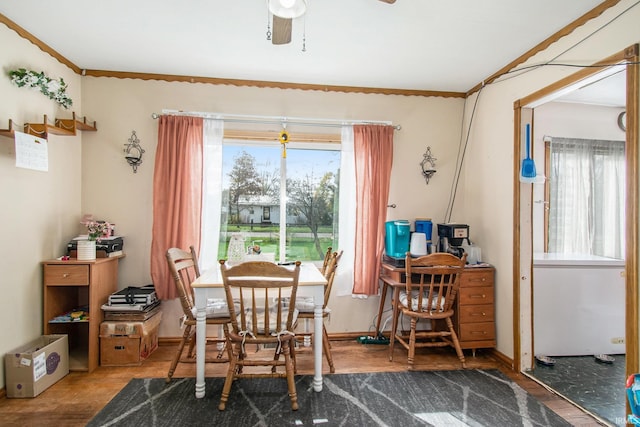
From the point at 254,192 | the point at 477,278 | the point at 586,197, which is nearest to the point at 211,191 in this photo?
the point at 254,192

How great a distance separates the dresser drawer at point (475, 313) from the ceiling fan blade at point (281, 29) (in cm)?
253

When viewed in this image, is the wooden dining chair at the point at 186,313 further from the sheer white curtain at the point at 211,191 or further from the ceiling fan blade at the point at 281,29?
the ceiling fan blade at the point at 281,29

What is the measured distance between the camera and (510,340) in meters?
2.69

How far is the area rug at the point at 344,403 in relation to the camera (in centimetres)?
193

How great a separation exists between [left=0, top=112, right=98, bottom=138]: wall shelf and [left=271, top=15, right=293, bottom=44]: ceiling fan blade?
187cm

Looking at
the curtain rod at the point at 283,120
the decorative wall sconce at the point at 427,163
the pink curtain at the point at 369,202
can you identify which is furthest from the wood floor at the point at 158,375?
the curtain rod at the point at 283,120

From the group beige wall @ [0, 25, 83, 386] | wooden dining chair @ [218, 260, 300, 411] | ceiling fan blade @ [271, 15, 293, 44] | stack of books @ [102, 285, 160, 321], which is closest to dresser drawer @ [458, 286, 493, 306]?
wooden dining chair @ [218, 260, 300, 411]

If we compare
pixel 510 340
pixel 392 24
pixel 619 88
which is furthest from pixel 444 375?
pixel 619 88

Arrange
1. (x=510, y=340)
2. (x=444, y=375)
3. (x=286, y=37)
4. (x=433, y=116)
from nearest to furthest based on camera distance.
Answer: (x=286, y=37) < (x=444, y=375) < (x=510, y=340) < (x=433, y=116)

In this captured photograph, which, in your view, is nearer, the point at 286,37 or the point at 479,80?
the point at 286,37

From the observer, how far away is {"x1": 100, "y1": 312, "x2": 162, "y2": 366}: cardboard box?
8.44ft

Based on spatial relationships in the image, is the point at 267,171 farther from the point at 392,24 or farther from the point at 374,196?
the point at 392,24

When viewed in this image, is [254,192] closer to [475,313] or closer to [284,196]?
[284,196]

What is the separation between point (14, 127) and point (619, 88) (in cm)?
504
